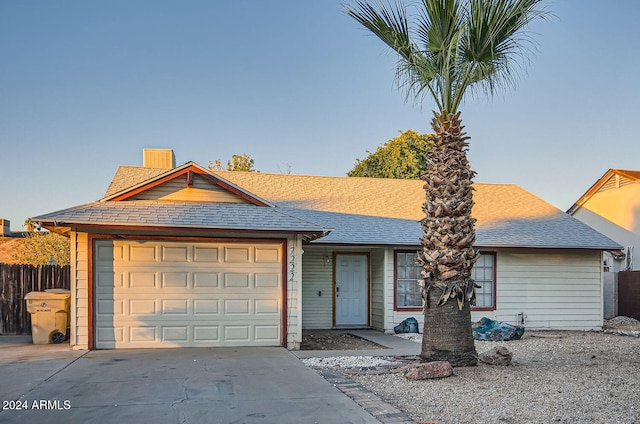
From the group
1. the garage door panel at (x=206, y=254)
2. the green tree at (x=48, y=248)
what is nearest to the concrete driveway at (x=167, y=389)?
the garage door panel at (x=206, y=254)

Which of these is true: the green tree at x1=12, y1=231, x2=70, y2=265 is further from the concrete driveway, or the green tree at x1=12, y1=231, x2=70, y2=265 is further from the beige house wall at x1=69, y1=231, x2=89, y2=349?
the concrete driveway

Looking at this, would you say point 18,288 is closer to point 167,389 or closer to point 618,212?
point 167,389

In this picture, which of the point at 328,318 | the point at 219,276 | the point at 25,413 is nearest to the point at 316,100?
the point at 328,318

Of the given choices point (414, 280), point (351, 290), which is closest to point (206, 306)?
point (351, 290)

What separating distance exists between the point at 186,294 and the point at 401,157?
24818 millimetres

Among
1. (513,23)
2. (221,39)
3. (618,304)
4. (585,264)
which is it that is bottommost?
(618,304)

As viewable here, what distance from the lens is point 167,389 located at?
7.71m

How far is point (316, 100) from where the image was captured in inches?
789

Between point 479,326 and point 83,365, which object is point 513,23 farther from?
point 83,365

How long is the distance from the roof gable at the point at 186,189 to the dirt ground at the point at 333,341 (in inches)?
135

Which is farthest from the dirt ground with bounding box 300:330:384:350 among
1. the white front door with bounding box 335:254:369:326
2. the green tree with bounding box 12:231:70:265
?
the green tree with bounding box 12:231:70:265

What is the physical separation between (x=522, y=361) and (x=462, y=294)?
7.51ft

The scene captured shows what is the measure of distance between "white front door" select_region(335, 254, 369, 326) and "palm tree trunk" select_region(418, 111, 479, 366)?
6998mm

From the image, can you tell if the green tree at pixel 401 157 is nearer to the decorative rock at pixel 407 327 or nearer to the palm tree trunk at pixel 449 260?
the decorative rock at pixel 407 327
